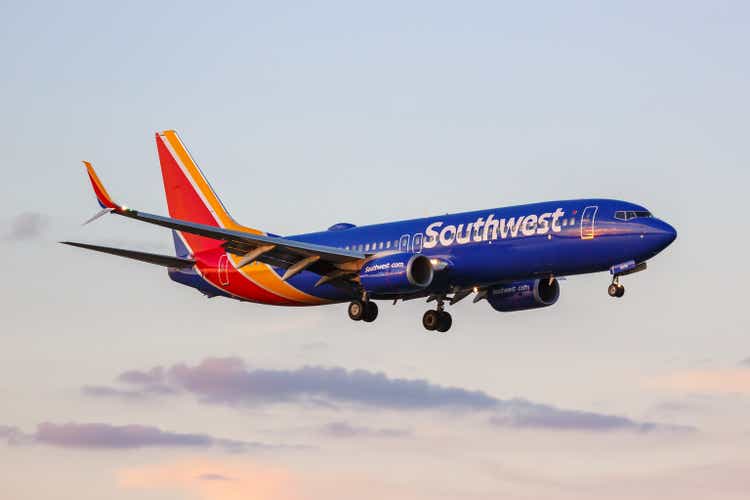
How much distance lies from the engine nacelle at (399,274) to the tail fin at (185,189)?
14026 millimetres

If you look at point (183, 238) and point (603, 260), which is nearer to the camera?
point (603, 260)

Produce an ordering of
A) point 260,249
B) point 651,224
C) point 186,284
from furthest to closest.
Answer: point 186,284
point 260,249
point 651,224

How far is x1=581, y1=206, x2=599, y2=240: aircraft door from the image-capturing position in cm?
6938

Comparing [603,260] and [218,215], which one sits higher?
[218,215]

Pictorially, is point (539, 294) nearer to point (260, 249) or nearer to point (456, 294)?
point (456, 294)

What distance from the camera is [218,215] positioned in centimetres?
8712

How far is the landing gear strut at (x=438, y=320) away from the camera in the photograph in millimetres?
79062

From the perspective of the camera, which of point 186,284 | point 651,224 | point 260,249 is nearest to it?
point 651,224

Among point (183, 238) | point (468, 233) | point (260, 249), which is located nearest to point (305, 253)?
point (260, 249)

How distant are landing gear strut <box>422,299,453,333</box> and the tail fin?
1206 centimetres

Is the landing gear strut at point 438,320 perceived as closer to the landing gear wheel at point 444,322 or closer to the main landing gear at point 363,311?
the landing gear wheel at point 444,322

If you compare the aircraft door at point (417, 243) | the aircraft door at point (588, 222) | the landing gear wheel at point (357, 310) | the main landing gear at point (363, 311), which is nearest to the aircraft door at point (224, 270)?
the main landing gear at point (363, 311)

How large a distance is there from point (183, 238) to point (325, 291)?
10695mm

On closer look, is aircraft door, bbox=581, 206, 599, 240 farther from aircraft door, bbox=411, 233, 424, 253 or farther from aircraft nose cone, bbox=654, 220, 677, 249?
aircraft door, bbox=411, 233, 424, 253
